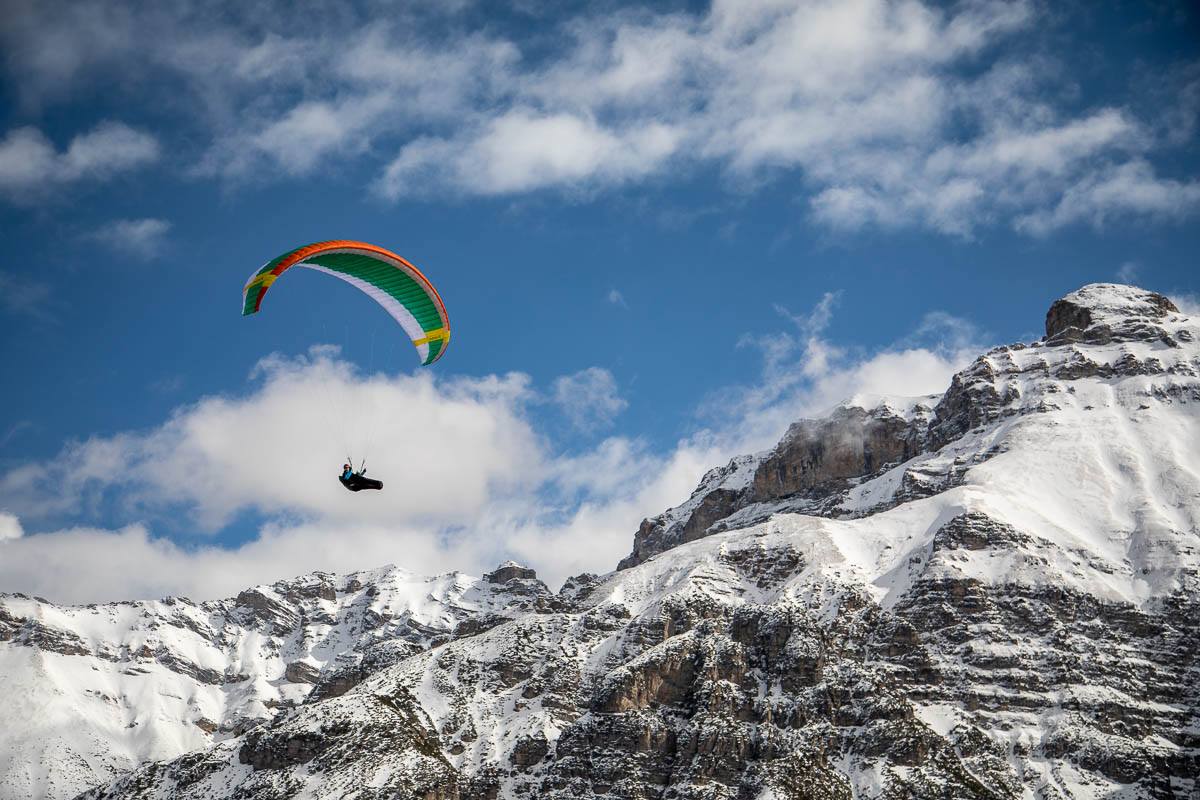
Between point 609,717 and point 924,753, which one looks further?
point 609,717

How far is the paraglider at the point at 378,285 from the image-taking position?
270ft

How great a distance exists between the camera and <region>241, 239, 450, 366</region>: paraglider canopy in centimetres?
8300

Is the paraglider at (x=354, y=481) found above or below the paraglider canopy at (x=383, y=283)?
below

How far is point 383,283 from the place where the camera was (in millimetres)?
88625

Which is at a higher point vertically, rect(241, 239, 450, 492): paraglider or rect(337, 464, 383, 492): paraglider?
rect(241, 239, 450, 492): paraglider

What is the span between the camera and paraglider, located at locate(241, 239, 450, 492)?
270 ft

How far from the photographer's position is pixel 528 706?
197750 mm

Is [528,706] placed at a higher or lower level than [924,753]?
higher

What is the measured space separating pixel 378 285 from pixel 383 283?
366 millimetres

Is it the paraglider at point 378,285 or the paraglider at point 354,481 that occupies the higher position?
the paraglider at point 378,285

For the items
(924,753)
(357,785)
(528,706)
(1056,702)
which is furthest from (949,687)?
(357,785)

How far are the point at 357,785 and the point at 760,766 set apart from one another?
169 feet

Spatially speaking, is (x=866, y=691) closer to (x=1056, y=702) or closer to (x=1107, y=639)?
(x=1056, y=702)

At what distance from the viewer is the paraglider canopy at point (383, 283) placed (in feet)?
272
